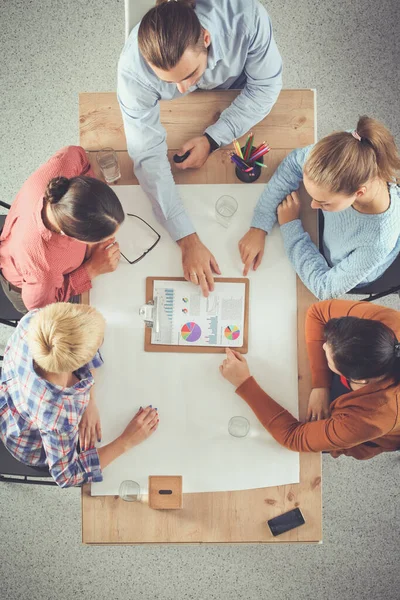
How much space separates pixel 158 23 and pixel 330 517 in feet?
6.65

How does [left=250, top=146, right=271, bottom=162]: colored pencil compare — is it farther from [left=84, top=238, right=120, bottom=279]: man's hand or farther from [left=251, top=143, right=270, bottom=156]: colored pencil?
[left=84, top=238, right=120, bottom=279]: man's hand

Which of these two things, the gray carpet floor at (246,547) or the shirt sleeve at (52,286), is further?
the gray carpet floor at (246,547)

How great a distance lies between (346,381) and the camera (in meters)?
1.60

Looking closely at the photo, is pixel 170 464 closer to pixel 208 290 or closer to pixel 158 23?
pixel 208 290

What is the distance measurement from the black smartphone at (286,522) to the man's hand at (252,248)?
71cm

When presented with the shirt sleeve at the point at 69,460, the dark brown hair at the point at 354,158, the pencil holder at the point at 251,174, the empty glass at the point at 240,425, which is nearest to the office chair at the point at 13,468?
the shirt sleeve at the point at 69,460

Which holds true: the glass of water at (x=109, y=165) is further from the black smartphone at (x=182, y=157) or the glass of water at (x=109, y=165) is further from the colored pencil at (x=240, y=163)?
the colored pencil at (x=240, y=163)

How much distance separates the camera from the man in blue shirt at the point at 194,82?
128 centimetres

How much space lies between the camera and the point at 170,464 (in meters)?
1.50

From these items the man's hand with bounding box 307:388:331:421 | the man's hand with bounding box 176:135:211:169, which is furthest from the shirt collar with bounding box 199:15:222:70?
the man's hand with bounding box 307:388:331:421

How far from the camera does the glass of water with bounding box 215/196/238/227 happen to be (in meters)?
1.60

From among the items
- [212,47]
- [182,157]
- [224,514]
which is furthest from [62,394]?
[212,47]

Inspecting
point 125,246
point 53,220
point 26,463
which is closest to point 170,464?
point 26,463

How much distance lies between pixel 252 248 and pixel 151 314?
1.20 ft
